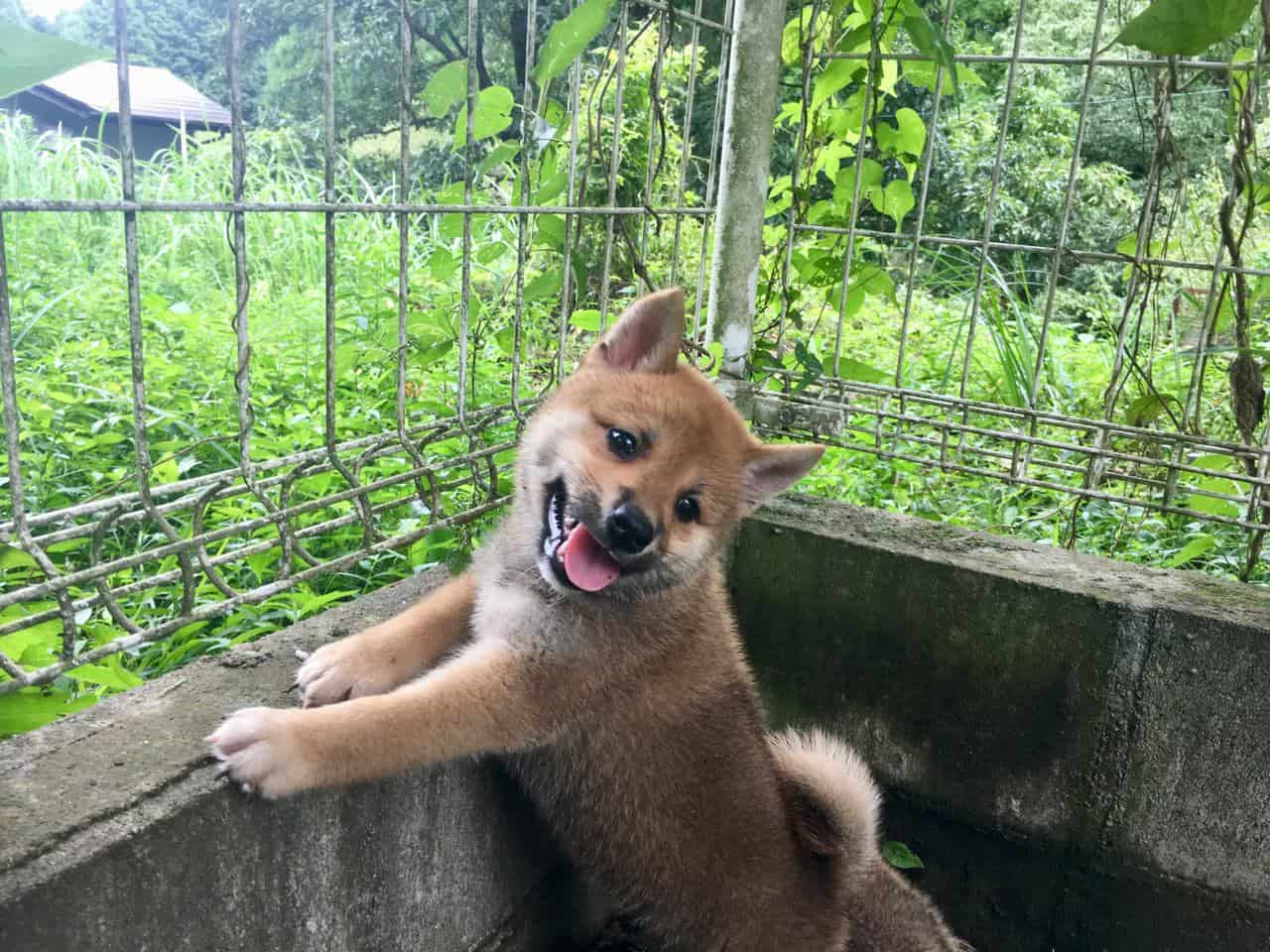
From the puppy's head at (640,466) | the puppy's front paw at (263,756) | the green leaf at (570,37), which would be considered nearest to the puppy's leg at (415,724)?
the puppy's front paw at (263,756)

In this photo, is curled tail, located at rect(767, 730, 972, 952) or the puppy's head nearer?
the puppy's head

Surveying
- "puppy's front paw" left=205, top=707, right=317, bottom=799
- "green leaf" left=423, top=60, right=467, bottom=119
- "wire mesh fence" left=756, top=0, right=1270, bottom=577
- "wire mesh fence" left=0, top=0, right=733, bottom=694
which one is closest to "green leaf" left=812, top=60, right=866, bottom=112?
"wire mesh fence" left=756, top=0, right=1270, bottom=577

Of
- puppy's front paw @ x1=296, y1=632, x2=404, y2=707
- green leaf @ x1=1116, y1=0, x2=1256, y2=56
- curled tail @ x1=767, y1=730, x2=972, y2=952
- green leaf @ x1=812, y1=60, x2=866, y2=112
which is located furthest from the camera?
green leaf @ x1=812, y1=60, x2=866, y2=112

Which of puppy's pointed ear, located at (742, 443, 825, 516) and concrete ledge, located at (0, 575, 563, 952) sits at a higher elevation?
puppy's pointed ear, located at (742, 443, 825, 516)

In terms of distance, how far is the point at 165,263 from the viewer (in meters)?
5.05

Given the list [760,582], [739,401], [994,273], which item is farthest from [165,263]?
[994,273]

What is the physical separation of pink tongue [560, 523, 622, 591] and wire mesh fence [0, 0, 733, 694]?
53 centimetres

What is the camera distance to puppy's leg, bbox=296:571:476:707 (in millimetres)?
2242

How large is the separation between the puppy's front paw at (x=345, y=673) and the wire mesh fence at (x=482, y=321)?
195mm

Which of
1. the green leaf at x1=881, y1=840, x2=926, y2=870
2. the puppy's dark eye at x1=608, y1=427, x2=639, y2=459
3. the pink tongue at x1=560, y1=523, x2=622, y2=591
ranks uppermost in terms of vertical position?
the puppy's dark eye at x1=608, y1=427, x2=639, y2=459

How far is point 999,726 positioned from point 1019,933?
2.37ft

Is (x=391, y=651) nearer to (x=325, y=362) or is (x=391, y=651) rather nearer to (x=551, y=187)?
(x=325, y=362)

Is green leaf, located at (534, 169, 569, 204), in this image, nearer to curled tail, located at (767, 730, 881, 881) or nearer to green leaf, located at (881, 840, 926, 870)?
curled tail, located at (767, 730, 881, 881)

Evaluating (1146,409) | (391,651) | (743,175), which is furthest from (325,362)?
(1146,409)
